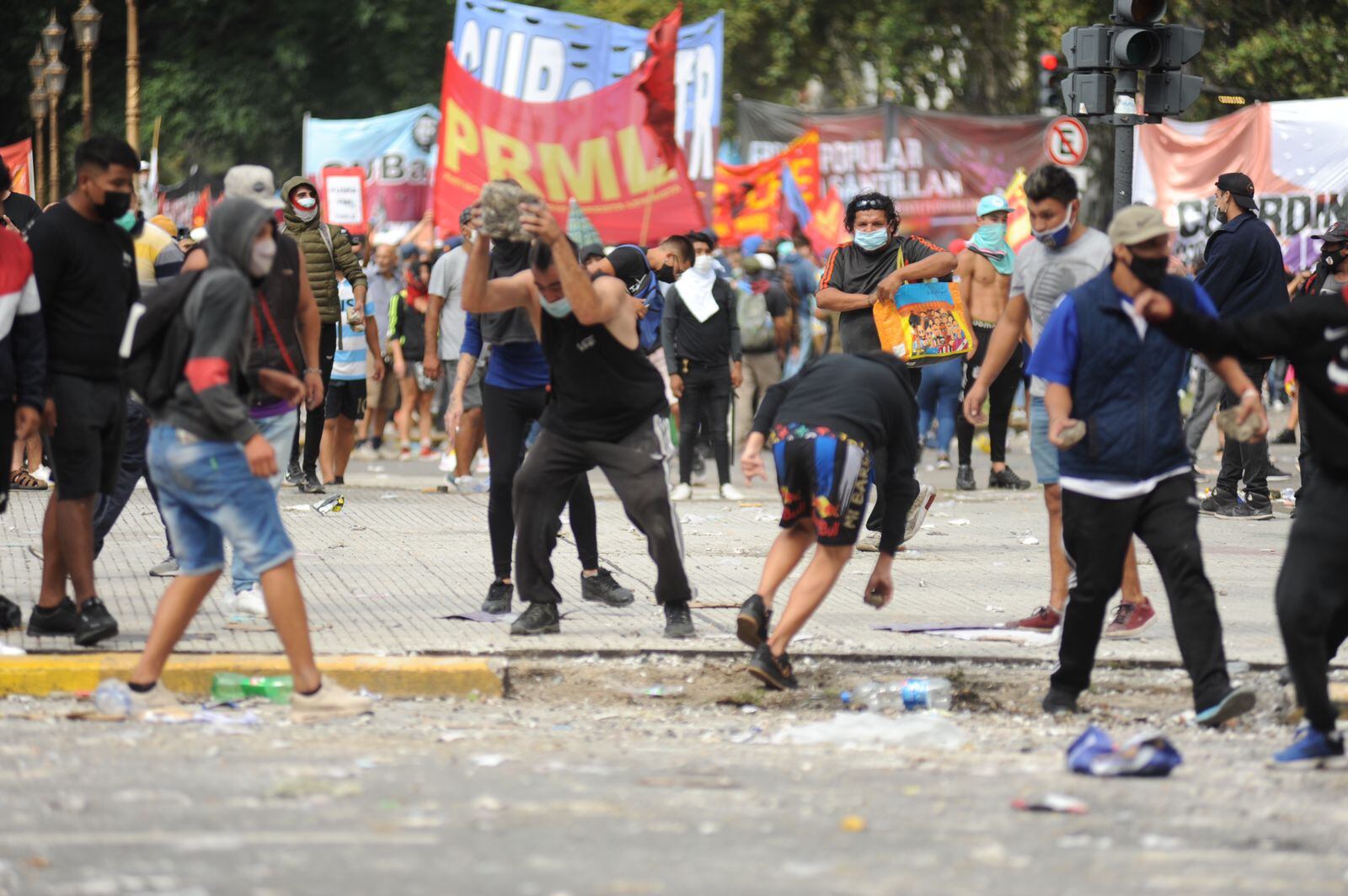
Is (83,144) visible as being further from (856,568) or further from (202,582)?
(856,568)

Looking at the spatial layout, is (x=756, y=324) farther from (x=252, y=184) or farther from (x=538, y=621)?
(x=252, y=184)

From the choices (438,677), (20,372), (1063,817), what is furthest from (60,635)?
(1063,817)

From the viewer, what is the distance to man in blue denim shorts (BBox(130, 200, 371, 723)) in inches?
233

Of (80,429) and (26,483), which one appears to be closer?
(80,429)

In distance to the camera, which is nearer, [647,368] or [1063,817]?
[1063,817]

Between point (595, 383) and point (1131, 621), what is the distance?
249 centimetres

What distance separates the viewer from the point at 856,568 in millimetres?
9938

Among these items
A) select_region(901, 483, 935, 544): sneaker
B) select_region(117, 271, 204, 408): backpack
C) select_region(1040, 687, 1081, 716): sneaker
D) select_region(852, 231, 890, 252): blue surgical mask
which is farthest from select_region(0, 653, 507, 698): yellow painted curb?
select_region(852, 231, 890, 252): blue surgical mask

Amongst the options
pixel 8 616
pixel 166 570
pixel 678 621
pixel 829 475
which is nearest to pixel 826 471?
pixel 829 475

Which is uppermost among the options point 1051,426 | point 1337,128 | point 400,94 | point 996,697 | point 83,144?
point 400,94

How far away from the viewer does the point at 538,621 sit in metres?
7.53

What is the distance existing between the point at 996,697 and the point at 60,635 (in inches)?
143

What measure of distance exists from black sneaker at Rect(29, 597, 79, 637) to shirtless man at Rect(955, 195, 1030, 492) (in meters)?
6.85

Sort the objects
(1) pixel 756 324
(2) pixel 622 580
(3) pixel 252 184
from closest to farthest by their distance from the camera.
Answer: (3) pixel 252 184 < (2) pixel 622 580 < (1) pixel 756 324
